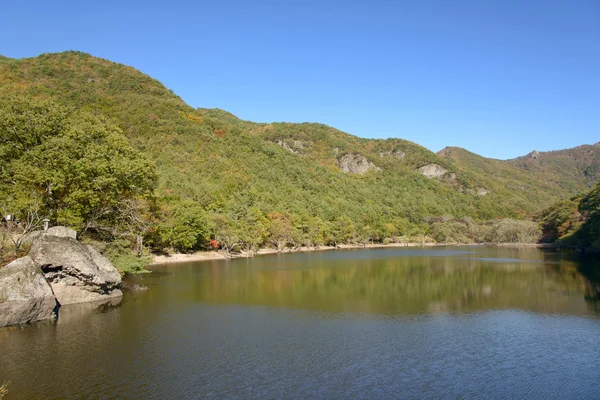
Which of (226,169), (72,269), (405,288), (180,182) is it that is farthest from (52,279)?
(226,169)

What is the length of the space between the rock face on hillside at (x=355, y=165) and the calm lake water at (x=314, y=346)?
502ft

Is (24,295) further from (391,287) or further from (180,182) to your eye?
(180,182)

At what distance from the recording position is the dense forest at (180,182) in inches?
1251

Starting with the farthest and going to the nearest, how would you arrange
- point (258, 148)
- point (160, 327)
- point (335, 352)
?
point (258, 148) → point (160, 327) → point (335, 352)

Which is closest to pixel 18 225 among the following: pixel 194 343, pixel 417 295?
pixel 194 343

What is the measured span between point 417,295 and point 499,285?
984 centimetres

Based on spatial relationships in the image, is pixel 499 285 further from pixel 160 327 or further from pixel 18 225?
pixel 18 225

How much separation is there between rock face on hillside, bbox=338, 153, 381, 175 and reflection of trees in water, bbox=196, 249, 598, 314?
136 meters

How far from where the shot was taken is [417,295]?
3186 cm

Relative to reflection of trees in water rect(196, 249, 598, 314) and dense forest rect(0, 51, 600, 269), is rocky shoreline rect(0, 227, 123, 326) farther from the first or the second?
reflection of trees in water rect(196, 249, 598, 314)

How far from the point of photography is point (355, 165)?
7318 inches

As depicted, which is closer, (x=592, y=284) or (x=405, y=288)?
(x=405, y=288)

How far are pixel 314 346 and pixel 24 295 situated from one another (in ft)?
48.8

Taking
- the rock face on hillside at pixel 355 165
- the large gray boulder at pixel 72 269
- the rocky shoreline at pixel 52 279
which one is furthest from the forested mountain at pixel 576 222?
the rock face on hillside at pixel 355 165
